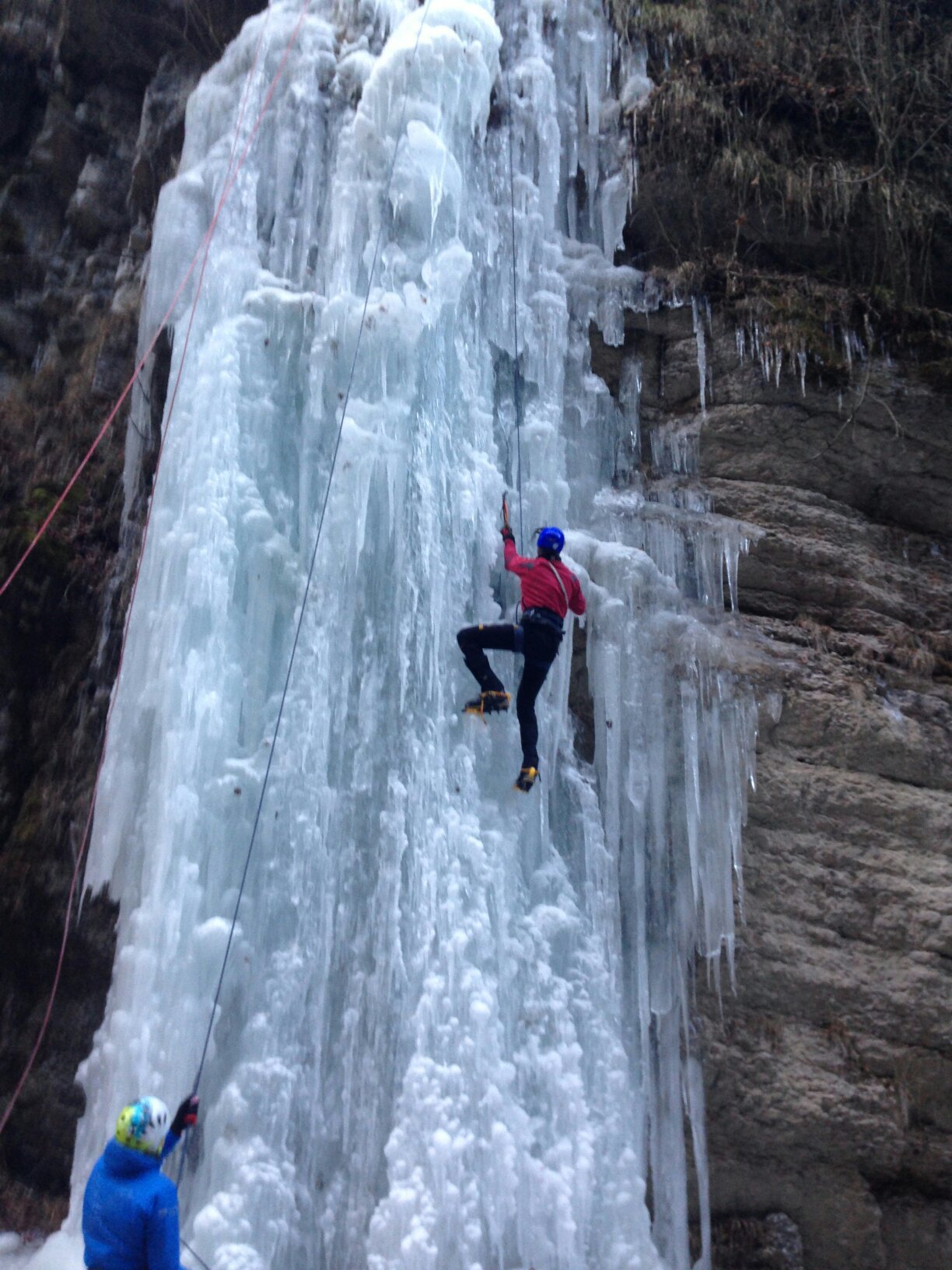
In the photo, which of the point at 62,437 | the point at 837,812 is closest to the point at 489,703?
the point at 837,812

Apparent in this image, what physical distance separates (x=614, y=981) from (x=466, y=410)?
2868 mm

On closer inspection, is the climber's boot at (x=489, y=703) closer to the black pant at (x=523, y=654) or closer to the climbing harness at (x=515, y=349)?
the black pant at (x=523, y=654)

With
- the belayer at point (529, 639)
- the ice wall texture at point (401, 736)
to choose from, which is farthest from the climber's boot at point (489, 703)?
the ice wall texture at point (401, 736)

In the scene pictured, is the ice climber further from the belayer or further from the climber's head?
the climber's head

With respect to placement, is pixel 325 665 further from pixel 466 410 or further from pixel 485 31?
pixel 485 31

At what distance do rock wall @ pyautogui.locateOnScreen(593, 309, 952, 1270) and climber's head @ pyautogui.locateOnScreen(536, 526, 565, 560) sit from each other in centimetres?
143

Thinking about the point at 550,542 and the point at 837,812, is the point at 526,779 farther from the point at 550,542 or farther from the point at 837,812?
the point at 837,812

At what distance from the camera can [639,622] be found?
559cm

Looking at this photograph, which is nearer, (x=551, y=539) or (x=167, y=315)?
(x=551, y=539)

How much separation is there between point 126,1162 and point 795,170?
639cm

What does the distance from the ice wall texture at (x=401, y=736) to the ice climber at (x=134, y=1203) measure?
1.04 m

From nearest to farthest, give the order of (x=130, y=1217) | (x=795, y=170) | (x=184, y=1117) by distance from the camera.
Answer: (x=130, y=1217), (x=184, y=1117), (x=795, y=170)

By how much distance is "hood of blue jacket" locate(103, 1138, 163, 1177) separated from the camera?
10.2 feet

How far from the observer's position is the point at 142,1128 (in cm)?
312
